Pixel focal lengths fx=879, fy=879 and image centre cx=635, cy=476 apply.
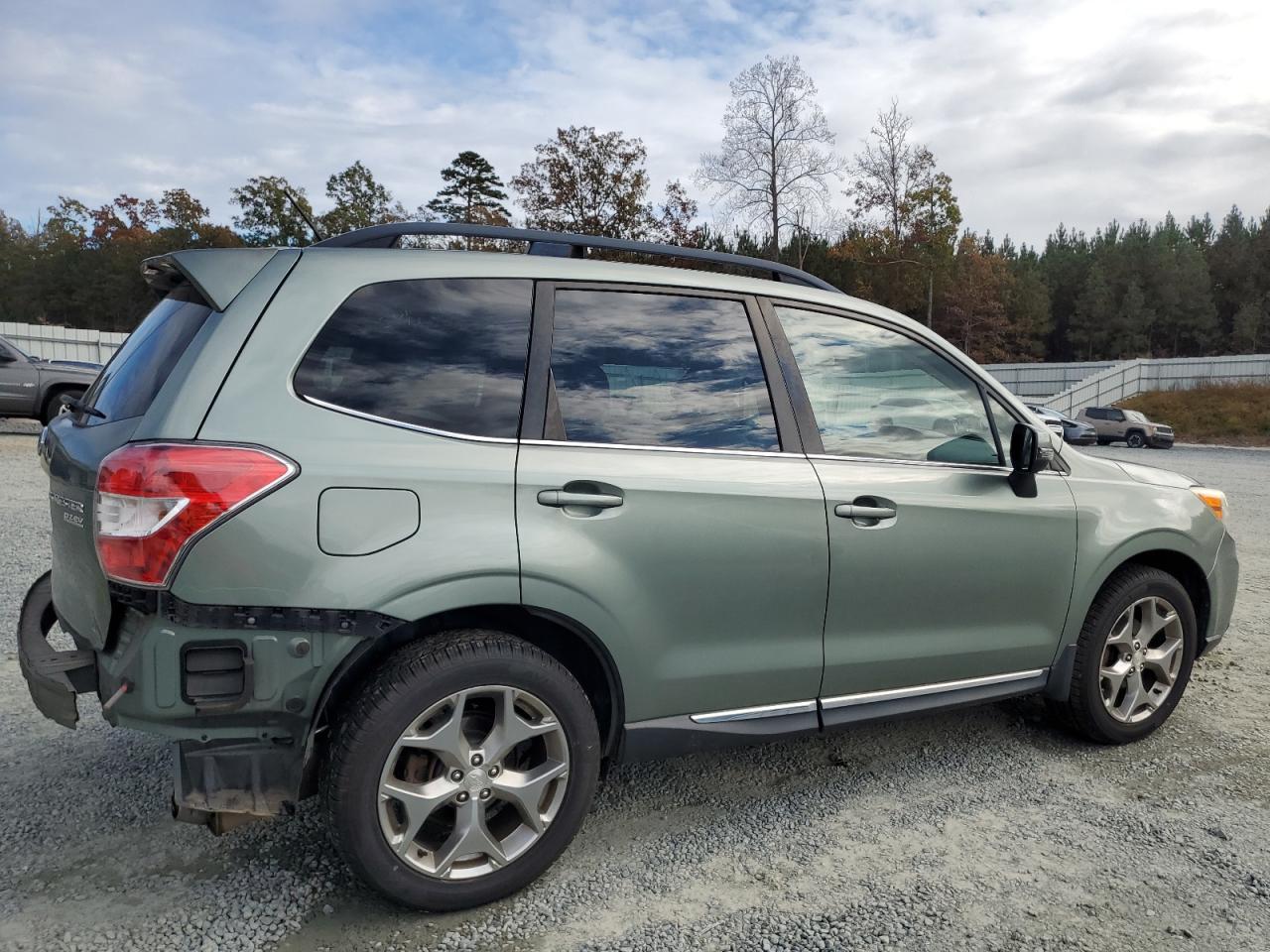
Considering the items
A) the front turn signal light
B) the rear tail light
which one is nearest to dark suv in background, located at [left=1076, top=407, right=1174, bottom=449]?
the front turn signal light

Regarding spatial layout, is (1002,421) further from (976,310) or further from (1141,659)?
(976,310)

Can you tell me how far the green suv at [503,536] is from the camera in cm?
218

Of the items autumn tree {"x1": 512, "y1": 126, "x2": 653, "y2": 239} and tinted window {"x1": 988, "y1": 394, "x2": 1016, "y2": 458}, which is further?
autumn tree {"x1": 512, "y1": 126, "x2": 653, "y2": 239}

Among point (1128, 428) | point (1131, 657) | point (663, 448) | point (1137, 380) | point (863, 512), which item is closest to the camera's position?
point (663, 448)

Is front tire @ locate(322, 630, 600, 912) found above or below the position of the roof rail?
below

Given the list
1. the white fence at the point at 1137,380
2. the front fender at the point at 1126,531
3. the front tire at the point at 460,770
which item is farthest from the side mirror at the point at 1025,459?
the white fence at the point at 1137,380

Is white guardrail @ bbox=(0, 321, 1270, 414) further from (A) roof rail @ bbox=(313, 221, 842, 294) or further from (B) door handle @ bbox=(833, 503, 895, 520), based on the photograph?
(B) door handle @ bbox=(833, 503, 895, 520)

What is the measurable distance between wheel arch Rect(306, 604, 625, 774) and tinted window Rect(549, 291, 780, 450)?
557 mm

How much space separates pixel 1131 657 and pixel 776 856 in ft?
6.12

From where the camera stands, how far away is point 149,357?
256 centimetres

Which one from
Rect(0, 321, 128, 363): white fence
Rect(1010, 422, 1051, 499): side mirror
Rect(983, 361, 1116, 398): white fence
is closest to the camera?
Rect(1010, 422, 1051, 499): side mirror

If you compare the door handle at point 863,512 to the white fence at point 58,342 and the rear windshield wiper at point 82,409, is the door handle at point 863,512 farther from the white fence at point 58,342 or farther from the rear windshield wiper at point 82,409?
the white fence at point 58,342

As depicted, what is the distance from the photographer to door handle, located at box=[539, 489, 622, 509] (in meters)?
2.45

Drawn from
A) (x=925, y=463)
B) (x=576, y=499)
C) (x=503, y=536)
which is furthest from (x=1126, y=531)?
(x=503, y=536)
